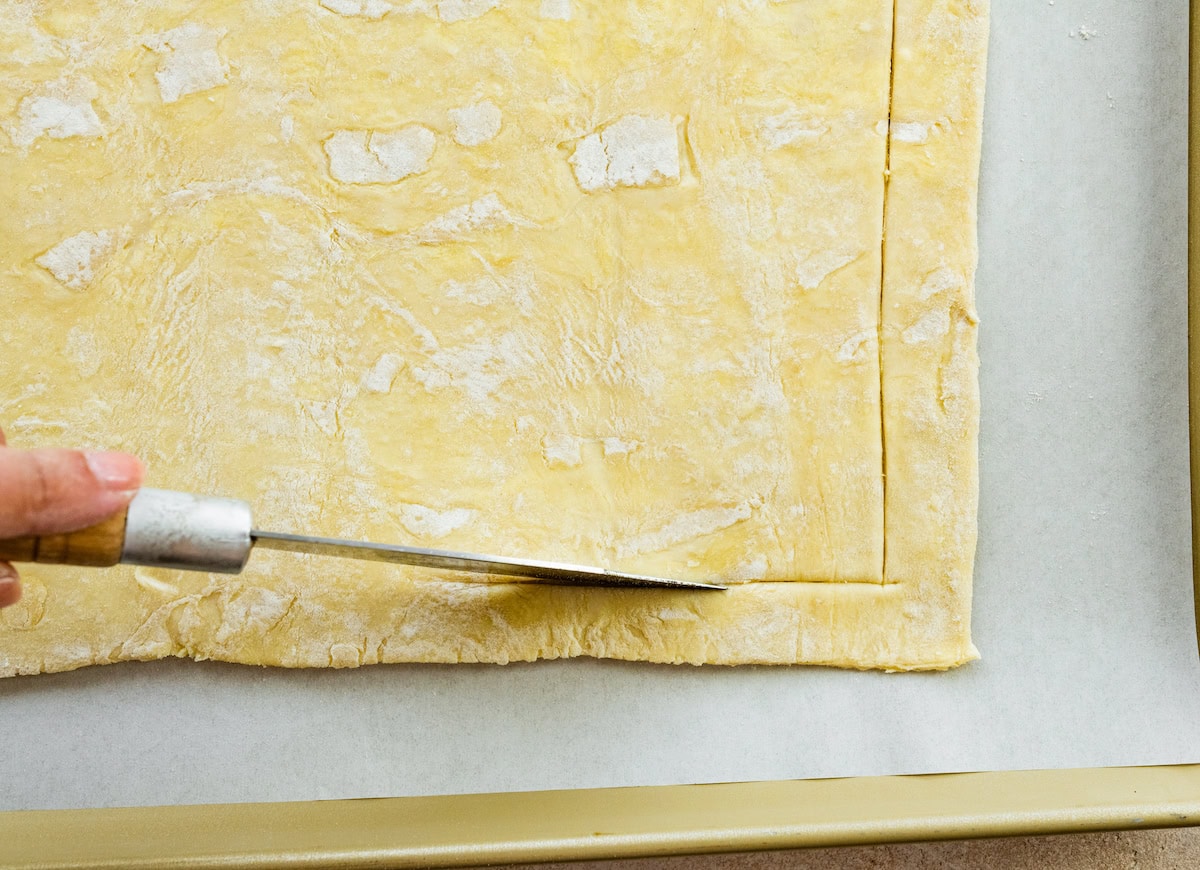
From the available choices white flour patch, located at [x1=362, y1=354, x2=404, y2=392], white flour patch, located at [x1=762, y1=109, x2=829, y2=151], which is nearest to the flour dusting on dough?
white flour patch, located at [x1=762, y1=109, x2=829, y2=151]

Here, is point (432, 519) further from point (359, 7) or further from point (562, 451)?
point (359, 7)

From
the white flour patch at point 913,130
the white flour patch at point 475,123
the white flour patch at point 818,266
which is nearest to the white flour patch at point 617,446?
the white flour patch at point 818,266

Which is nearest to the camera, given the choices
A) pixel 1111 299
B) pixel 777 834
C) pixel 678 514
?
pixel 777 834

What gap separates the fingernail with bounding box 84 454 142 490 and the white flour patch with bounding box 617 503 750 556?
2.06ft

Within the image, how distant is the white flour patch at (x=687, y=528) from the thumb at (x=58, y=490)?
642 mm

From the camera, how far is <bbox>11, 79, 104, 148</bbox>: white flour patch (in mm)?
1221

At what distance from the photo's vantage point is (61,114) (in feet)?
4.02

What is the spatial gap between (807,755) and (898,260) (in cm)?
69

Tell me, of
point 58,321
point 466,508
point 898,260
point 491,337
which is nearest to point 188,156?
point 58,321

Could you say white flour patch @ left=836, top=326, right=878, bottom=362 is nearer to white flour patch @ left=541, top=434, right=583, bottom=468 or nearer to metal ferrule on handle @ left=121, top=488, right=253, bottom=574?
white flour patch @ left=541, top=434, right=583, bottom=468

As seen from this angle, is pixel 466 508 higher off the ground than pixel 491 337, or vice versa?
pixel 491 337

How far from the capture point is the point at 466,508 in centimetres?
122

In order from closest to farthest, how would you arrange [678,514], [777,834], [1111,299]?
[777,834] → [678,514] → [1111,299]

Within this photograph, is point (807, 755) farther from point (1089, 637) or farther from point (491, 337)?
point (491, 337)
